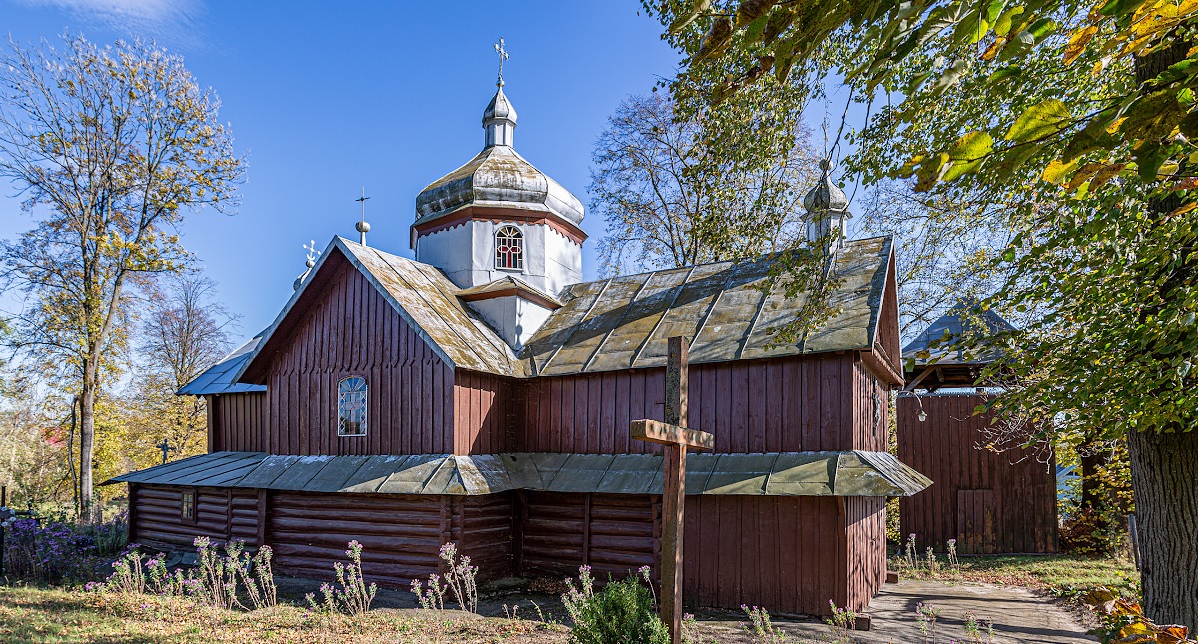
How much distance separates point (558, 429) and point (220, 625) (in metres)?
6.27

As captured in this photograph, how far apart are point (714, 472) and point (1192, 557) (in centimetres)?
636

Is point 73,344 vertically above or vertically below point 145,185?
below

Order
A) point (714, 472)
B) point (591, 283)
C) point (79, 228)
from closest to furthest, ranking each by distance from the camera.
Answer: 1. point (714, 472)
2. point (591, 283)
3. point (79, 228)

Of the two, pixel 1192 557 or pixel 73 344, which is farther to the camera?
pixel 73 344

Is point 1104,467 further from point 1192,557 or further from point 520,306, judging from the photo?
point 520,306

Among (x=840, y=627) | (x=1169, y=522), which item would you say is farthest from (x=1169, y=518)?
(x=840, y=627)

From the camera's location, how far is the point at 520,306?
1559cm

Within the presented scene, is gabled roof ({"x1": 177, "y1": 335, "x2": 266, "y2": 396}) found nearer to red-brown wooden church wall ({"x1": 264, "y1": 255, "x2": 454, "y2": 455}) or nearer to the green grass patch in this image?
red-brown wooden church wall ({"x1": 264, "y1": 255, "x2": 454, "y2": 455})

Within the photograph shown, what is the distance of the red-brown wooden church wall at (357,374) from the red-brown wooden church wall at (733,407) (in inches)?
77.2

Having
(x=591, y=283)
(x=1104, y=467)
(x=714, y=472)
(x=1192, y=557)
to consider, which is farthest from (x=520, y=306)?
(x=1104, y=467)

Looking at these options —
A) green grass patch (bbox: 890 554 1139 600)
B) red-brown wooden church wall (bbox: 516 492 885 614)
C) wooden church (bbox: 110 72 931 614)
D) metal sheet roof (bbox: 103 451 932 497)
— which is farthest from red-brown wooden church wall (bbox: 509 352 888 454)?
green grass patch (bbox: 890 554 1139 600)

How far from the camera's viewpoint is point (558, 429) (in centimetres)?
1392

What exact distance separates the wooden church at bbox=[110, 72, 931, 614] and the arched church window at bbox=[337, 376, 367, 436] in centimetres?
5

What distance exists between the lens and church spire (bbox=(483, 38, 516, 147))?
65.0ft
